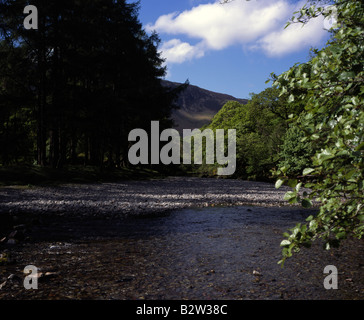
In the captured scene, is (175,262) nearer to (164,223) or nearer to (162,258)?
(162,258)

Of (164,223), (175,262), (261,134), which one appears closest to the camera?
(175,262)

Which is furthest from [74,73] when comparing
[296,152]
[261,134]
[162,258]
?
[261,134]

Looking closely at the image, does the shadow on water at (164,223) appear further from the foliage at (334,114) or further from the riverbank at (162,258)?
the foliage at (334,114)

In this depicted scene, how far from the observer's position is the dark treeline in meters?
26.3

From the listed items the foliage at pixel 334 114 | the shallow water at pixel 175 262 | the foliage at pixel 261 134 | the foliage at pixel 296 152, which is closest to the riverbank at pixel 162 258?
the shallow water at pixel 175 262

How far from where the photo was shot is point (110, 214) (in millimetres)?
12797

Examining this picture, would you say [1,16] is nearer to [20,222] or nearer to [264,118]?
[20,222]

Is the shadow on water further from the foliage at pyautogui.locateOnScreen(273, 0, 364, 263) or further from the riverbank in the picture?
the foliage at pyautogui.locateOnScreen(273, 0, 364, 263)

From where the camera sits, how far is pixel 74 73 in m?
29.3

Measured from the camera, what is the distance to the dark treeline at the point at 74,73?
26.3 meters

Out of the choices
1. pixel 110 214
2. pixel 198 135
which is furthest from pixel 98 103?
pixel 198 135

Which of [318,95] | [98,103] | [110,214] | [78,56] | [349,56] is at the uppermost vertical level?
[78,56]

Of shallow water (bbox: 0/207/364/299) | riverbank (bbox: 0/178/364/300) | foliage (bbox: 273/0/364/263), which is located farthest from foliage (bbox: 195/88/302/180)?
foliage (bbox: 273/0/364/263)
